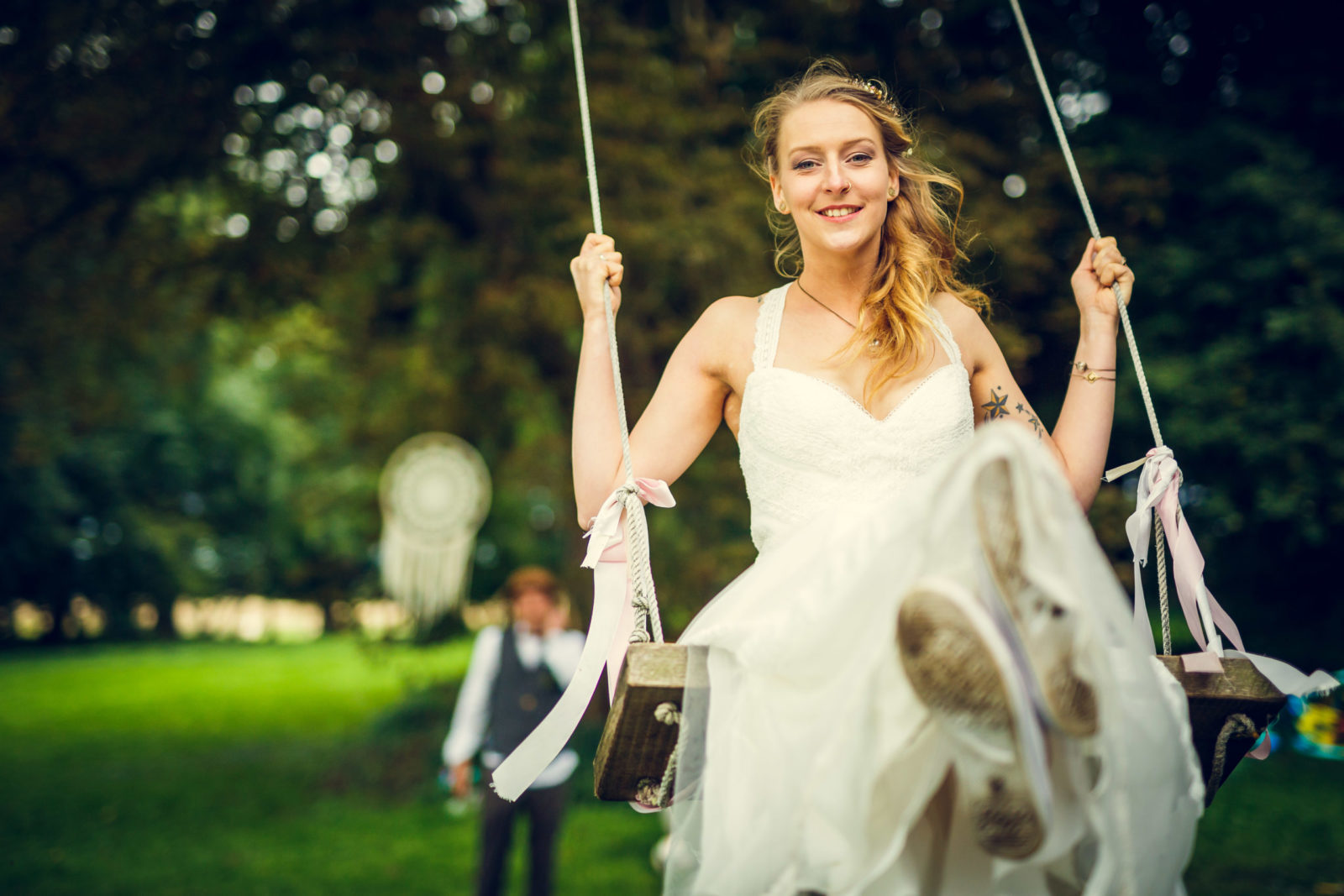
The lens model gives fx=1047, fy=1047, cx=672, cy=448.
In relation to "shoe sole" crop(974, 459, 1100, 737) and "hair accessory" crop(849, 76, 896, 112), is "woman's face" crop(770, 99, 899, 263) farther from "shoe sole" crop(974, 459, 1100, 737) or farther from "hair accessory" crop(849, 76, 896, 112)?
"shoe sole" crop(974, 459, 1100, 737)

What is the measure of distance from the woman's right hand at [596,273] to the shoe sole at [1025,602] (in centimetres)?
112

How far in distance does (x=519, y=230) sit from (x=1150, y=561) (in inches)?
201

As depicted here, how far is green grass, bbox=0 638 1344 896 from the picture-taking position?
6.99m

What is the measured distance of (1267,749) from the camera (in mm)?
2012

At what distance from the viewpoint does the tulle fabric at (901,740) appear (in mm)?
1353

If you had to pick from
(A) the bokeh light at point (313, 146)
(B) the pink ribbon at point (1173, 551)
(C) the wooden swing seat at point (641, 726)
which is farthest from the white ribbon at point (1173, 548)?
(A) the bokeh light at point (313, 146)

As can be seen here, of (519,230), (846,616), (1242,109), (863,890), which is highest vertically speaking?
(1242,109)

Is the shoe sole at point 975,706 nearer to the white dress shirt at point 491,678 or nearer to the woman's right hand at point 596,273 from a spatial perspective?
the woman's right hand at point 596,273

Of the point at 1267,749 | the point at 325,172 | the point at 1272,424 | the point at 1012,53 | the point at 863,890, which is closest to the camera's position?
the point at 863,890

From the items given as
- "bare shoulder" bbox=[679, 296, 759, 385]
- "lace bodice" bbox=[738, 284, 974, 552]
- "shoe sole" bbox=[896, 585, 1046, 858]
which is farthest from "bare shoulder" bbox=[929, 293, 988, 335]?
"shoe sole" bbox=[896, 585, 1046, 858]

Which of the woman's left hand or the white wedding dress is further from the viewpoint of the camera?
the woman's left hand

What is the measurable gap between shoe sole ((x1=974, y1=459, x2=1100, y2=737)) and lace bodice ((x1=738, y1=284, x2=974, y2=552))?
0.69m

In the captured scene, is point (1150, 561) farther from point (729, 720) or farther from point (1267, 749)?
point (729, 720)

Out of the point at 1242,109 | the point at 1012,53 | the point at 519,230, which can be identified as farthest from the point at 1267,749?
the point at 519,230
